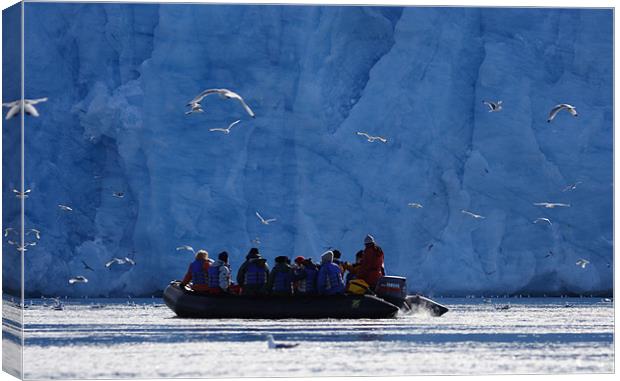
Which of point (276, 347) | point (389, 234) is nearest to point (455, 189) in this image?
point (389, 234)

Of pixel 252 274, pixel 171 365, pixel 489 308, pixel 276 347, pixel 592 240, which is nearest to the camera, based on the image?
pixel 171 365

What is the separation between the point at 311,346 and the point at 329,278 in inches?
169

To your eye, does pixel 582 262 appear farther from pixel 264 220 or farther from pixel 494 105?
pixel 264 220

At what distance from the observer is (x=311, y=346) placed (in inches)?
726

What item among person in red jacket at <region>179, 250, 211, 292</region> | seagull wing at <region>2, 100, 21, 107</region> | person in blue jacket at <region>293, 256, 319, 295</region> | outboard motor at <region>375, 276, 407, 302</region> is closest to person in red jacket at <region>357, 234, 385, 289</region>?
outboard motor at <region>375, 276, 407, 302</region>

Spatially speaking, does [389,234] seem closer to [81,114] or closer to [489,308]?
[489,308]

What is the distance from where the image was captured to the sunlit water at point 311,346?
16781 millimetres

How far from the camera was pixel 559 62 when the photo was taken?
30141mm

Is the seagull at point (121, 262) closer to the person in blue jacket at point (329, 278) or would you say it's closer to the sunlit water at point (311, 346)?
the sunlit water at point (311, 346)

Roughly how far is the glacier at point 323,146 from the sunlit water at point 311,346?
6392 millimetres

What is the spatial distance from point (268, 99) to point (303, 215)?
221 centimetres

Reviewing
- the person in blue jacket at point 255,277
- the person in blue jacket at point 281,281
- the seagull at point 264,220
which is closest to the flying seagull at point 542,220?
the seagull at point 264,220

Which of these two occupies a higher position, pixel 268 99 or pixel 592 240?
pixel 268 99

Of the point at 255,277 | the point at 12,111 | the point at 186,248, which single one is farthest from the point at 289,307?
the point at 186,248
